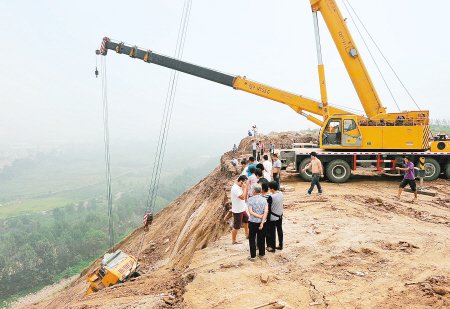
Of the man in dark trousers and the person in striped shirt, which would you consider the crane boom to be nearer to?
the man in dark trousers

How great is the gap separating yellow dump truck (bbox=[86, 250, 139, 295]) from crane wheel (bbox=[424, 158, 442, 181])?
11812 millimetres

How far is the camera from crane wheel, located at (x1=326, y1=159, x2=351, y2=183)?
43.2ft

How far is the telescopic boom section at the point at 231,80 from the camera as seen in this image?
14.7 m

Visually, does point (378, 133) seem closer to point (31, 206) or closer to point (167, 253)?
point (167, 253)

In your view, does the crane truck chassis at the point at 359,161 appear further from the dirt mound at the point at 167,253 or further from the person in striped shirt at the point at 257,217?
the person in striped shirt at the point at 257,217

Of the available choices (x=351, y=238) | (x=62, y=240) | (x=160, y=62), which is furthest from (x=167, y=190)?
(x=351, y=238)

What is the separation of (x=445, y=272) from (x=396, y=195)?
647 centimetres

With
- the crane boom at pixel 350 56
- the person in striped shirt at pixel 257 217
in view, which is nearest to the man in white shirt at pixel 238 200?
the person in striped shirt at pixel 257 217

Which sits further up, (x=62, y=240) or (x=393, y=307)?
(x=393, y=307)

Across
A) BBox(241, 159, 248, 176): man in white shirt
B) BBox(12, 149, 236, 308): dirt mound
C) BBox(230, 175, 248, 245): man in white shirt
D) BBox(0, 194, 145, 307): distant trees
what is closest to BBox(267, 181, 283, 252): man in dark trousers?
BBox(230, 175, 248, 245): man in white shirt

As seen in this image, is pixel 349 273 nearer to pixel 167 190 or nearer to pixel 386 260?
→ pixel 386 260

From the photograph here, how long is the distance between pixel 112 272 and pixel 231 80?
9575mm

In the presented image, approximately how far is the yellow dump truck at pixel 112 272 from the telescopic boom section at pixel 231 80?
8.75m

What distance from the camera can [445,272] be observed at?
5500mm
